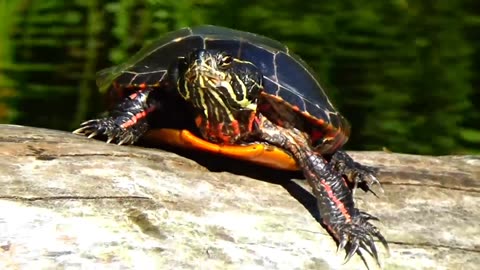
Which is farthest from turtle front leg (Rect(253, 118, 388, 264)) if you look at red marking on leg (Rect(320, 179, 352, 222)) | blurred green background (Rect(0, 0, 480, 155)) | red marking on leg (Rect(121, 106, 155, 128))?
blurred green background (Rect(0, 0, 480, 155))

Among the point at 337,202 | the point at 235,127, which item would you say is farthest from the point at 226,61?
the point at 337,202

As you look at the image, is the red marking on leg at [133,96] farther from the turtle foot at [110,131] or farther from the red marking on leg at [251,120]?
the red marking on leg at [251,120]

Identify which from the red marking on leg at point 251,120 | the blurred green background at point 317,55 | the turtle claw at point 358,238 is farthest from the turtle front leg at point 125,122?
the blurred green background at point 317,55

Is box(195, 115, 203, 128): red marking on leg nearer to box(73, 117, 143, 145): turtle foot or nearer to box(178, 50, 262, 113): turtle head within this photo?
box(178, 50, 262, 113): turtle head

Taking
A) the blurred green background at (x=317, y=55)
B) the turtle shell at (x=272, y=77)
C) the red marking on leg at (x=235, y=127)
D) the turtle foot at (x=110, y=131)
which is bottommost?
the blurred green background at (x=317, y=55)

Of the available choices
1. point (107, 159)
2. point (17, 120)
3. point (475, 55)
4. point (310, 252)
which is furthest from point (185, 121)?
point (475, 55)

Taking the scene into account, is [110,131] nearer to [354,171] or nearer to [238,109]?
[238,109]

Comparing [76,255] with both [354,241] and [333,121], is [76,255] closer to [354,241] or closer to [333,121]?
[354,241]
